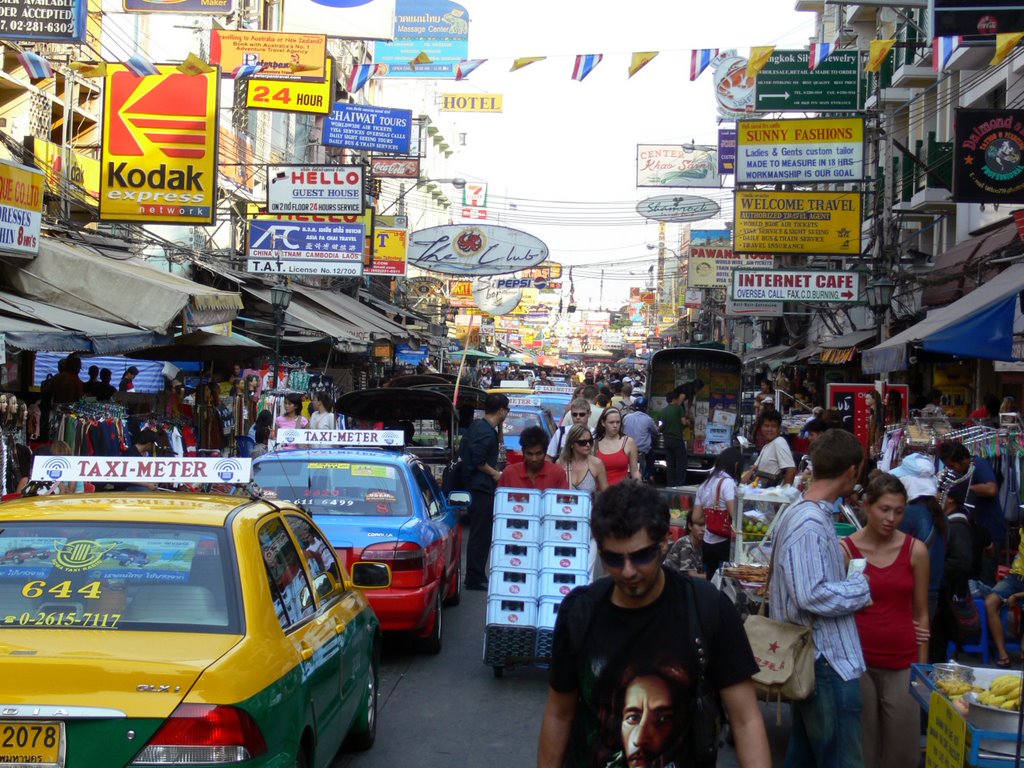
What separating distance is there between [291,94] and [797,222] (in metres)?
10.2

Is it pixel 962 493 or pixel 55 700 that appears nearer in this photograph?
pixel 55 700

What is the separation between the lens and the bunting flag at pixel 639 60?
600 inches

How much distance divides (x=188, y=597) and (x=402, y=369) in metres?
36.0

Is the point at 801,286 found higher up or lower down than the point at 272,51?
lower down

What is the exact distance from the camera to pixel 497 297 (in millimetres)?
41844

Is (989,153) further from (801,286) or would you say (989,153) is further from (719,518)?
(801,286)

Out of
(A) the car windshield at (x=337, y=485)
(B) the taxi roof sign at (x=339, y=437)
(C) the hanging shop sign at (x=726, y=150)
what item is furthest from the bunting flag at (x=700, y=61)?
(C) the hanging shop sign at (x=726, y=150)

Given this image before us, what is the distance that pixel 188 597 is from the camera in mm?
4543

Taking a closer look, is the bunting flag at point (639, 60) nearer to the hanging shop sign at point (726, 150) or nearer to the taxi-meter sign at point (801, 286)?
the taxi-meter sign at point (801, 286)

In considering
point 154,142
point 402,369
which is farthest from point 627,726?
point 402,369

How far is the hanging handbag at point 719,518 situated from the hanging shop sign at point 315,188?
1398 cm

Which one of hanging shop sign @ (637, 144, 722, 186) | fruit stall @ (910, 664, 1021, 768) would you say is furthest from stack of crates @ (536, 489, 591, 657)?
hanging shop sign @ (637, 144, 722, 186)

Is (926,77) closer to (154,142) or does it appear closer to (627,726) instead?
(154,142)

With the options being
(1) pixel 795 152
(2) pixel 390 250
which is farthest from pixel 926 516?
(2) pixel 390 250
